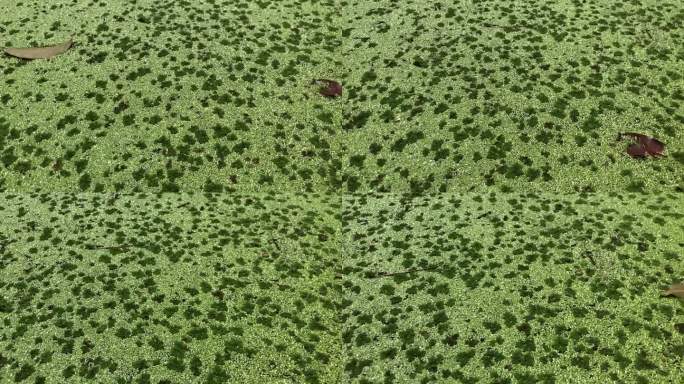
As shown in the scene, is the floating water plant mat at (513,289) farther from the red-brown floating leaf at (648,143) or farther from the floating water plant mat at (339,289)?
the red-brown floating leaf at (648,143)

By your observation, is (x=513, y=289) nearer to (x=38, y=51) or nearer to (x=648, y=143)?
(x=648, y=143)

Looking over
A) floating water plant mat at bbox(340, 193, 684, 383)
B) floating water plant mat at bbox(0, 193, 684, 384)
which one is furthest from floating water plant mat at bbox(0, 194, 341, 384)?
floating water plant mat at bbox(340, 193, 684, 383)

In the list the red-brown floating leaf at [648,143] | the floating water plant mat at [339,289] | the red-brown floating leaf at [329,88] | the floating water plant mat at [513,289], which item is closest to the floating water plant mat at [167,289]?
the floating water plant mat at [339,289]

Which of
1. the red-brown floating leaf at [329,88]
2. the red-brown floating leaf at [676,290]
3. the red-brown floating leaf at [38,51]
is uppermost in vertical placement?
the red-brown floating leaf at [38,51]

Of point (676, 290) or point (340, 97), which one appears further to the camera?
point (340, 97)

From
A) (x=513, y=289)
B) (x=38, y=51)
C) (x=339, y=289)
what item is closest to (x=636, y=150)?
(x=513, y=289)

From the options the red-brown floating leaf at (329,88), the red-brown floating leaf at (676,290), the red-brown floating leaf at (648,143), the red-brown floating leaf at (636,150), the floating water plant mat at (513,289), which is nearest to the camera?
the floating water plant mat at (513,289)
